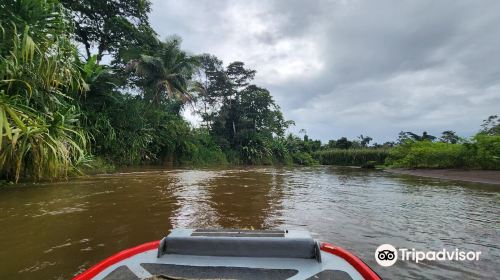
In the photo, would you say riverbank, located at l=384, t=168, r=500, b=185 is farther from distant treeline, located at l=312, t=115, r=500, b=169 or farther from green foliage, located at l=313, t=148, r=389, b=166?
green foliage, located at l=313, t=148, r=389, b=166

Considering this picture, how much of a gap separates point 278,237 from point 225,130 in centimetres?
2567

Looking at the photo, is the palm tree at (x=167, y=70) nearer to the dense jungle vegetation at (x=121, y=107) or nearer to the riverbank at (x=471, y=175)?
the dense jungle vegetation at (x=121, y=107)

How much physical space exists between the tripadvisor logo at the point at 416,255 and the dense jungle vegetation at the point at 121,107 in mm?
4692

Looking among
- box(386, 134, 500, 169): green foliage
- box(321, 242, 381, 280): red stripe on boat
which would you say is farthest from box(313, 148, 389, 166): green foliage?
box(321, 242, 381, 280): red stripe on boat

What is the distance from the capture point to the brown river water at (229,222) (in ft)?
7.79

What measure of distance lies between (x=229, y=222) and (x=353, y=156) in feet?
86.5

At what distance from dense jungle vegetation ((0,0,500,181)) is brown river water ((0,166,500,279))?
1247 mm

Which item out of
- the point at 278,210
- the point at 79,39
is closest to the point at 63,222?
the point at 278,210

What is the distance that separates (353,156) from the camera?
28.2 meters

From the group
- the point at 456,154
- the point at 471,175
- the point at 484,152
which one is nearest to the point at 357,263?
the point at 471,175

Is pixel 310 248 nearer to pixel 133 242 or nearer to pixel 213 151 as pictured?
pixel 133 242

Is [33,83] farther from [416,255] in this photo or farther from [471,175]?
[471,175]

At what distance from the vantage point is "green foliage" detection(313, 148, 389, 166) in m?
25.7

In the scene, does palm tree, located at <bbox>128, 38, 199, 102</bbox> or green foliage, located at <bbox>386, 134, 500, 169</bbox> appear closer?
green foliage, located at <bbox>386, 134, 500, 169</bbox>
